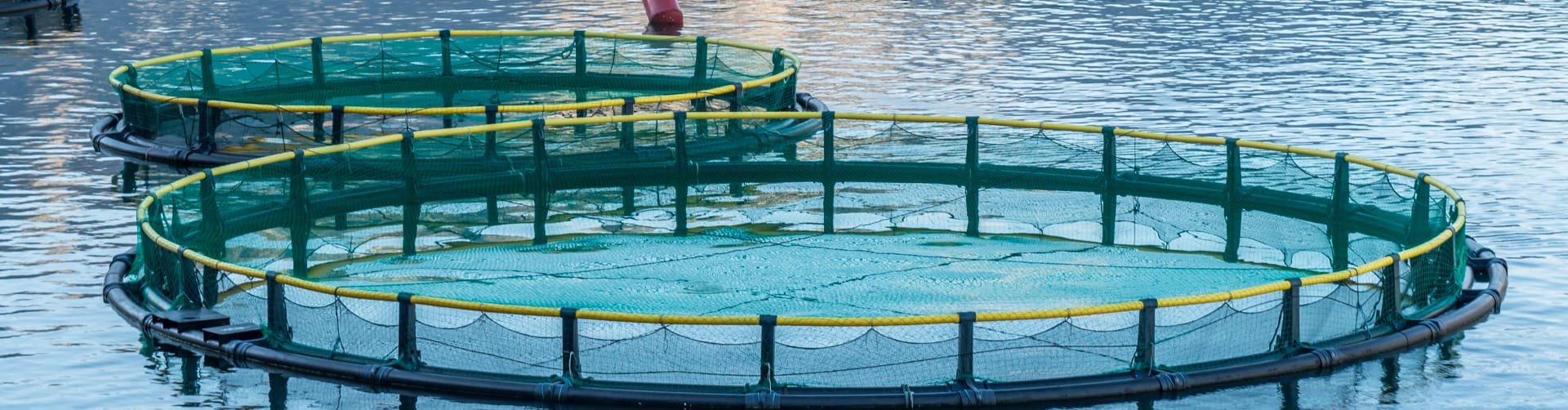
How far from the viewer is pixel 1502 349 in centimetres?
2400

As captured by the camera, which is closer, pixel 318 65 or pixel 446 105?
pixel 446 105

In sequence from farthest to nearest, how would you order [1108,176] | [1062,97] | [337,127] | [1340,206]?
1. [1062,97]
2. [337,127]
3. [1108,176]
4. [1340,206]

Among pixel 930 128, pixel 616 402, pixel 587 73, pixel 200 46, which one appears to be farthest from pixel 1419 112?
pixel 200 46

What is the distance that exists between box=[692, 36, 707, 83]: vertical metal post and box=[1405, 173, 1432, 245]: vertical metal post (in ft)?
56.0

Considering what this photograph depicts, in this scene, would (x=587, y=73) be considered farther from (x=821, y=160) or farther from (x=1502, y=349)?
(x=1502, y=349)

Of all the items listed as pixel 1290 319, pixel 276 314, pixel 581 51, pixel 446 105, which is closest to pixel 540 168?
pixel 276 314

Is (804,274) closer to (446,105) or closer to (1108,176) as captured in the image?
(1108,176)

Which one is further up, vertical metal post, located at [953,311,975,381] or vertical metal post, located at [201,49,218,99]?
vertical metal post, located at [953,311,975,381]

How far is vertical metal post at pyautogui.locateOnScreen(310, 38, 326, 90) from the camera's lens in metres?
40.9

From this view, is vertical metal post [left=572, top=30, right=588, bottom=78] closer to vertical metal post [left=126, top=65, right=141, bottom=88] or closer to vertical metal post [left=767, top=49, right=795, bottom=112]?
vertical metal post [left=767, top=49, right=795, bottom=112]

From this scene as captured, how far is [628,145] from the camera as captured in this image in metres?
32.9

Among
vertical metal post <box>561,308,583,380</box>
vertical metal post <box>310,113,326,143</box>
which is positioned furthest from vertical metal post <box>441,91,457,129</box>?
vertical metal post <box>561,308,583,380</box>

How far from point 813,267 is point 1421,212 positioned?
24.7 ft

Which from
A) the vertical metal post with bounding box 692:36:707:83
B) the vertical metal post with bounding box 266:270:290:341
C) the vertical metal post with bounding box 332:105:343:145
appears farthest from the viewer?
the vertical metal post with bounding box 692:36:707:83
